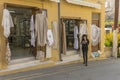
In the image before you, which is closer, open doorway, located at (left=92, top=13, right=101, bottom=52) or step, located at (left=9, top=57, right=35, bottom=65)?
step, located at (left=9, top=57, right=35, bottom=65)

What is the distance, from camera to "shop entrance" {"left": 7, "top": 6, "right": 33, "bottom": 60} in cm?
1623

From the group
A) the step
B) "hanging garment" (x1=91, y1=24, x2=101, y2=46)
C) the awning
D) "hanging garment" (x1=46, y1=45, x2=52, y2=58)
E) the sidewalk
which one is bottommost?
the sidewalk

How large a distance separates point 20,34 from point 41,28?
7.60 ft

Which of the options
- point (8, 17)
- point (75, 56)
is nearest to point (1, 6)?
point (8, 17)

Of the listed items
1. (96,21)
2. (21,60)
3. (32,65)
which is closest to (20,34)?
(21,60)

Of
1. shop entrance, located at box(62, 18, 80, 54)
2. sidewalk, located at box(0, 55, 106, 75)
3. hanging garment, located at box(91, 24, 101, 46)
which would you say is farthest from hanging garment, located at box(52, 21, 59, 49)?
hanging garment, located at box(91, 24, 101, 46)

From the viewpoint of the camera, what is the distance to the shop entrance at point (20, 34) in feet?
53.3

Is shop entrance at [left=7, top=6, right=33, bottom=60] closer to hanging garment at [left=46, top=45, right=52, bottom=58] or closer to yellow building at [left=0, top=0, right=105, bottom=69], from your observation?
yellow building at [left=0, top=0, right=105, bottom=69]

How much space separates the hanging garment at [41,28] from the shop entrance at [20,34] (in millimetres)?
889

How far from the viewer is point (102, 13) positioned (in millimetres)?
22344

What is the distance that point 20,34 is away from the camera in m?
17.7

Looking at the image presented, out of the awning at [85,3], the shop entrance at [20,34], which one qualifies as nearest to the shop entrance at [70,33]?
the awning at [85,3]

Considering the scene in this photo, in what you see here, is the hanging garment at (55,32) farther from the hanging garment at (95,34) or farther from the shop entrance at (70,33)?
the hanging garment at (95,34)

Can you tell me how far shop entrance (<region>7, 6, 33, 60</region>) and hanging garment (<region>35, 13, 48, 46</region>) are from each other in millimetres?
889
